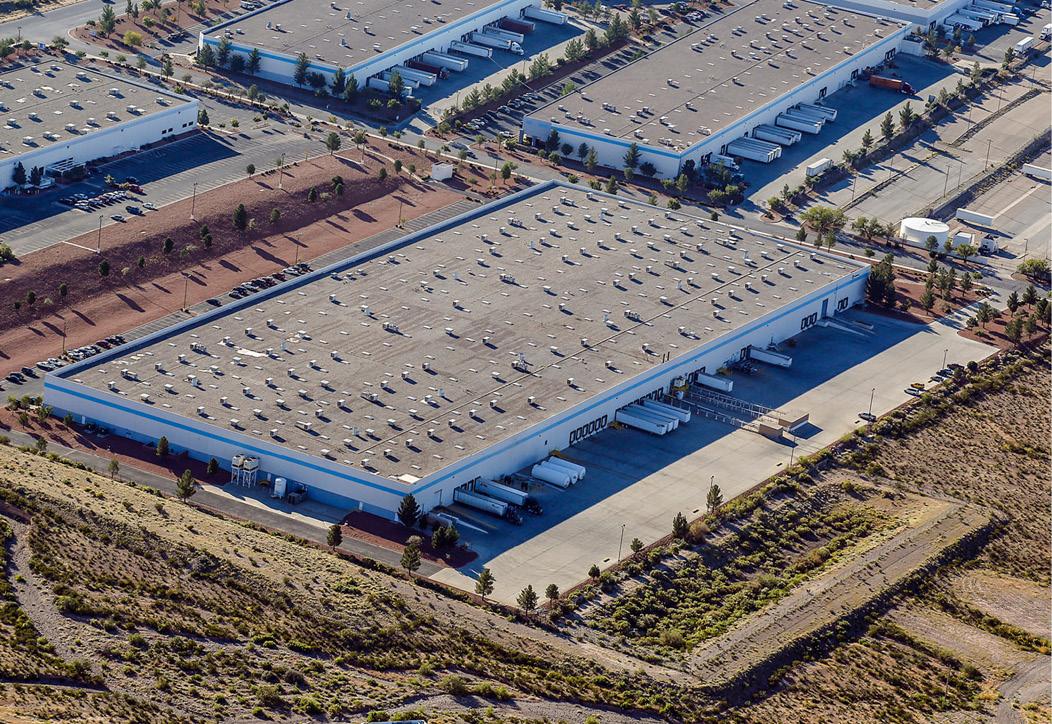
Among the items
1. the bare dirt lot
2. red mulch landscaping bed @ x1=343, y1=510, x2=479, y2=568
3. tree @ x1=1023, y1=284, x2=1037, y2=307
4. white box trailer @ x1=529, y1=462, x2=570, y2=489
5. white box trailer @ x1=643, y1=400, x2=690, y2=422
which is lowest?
the bare dirt lot

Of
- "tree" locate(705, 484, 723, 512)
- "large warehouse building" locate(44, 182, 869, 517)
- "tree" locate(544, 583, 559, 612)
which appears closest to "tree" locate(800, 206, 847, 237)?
"large warehouse building" locate(44, 182, 869, 517)

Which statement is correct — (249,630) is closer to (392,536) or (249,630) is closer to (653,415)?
(392,536)

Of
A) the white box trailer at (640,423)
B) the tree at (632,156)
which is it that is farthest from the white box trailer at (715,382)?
the tree at (632,156)

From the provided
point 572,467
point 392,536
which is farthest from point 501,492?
point 392,536

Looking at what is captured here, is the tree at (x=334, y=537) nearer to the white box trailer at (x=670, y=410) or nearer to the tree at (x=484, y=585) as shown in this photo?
the tree at (x=484, y=585)

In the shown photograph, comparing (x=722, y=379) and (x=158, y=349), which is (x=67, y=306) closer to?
(x=158, y=349)

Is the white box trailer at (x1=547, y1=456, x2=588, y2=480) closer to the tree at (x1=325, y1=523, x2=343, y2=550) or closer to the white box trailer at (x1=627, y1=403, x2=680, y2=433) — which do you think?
the white box trailer at (x1=627, y1=403, x2=680, y2=433)

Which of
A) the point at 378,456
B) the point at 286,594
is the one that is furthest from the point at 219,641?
the point at 378,456
